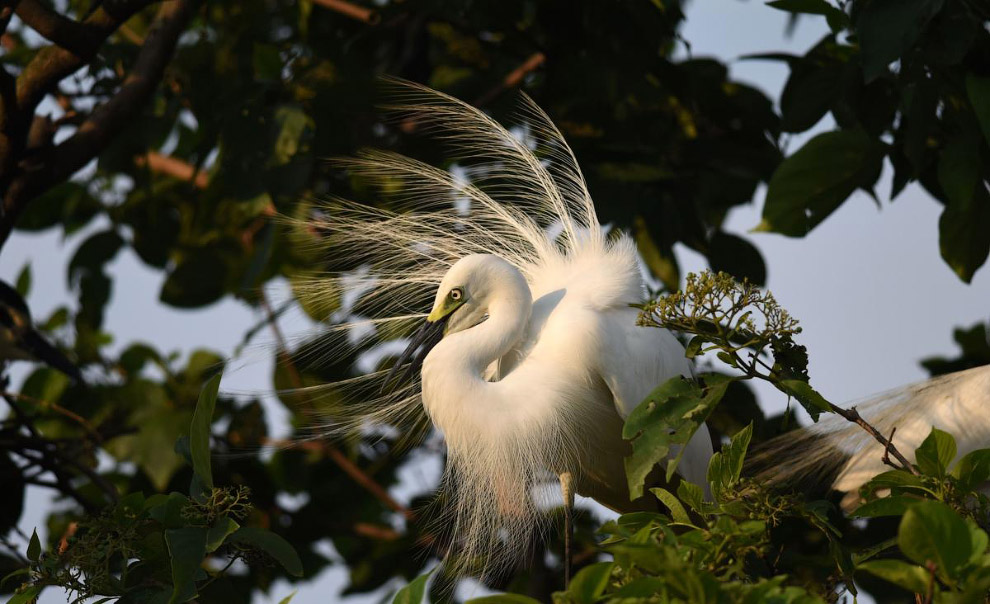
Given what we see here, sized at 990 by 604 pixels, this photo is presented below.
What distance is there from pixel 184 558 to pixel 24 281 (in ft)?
11.3

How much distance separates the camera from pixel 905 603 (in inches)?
114

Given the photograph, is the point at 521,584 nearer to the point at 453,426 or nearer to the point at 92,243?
the point at 453,426

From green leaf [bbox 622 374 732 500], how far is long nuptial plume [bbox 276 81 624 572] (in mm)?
1378

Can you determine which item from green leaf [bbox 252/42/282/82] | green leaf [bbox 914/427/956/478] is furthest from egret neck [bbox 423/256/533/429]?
green leaf [bbox 252/42/282/82]

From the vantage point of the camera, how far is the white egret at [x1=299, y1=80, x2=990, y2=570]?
2.61 m

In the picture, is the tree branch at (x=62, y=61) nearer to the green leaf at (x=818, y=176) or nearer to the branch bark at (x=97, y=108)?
the branch bark at (x=97, y=108)

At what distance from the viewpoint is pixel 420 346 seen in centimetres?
277

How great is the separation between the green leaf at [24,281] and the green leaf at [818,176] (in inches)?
128

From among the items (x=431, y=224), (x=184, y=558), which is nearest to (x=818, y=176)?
(x=431, y=224)

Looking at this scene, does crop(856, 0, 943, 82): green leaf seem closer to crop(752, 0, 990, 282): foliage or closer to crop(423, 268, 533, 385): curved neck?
crop(752, 0, 990, 282): foliage

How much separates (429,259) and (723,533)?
6.38 feet

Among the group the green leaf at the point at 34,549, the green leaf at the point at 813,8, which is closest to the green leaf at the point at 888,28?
the green leaf at the point at 813,8

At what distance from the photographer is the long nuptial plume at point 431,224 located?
10.0ft

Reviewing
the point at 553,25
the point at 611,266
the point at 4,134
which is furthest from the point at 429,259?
the point at 4,134
